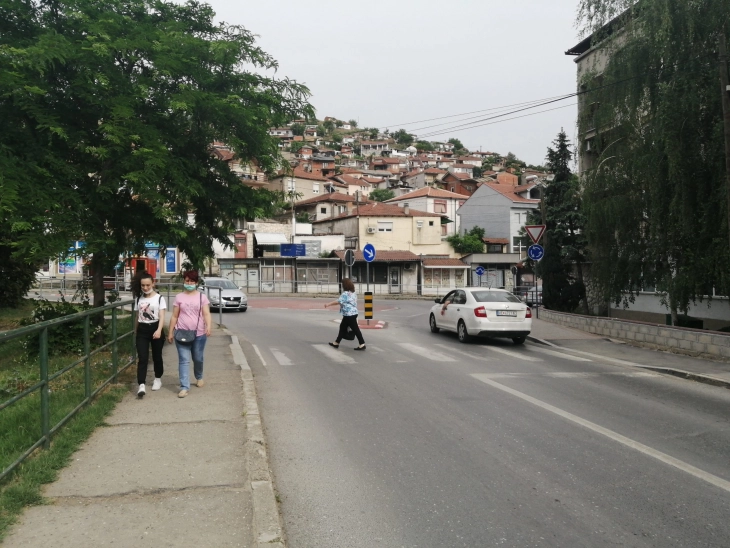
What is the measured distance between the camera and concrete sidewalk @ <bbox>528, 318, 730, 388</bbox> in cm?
1216

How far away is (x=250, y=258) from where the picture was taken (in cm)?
5594

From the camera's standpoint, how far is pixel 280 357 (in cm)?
1444

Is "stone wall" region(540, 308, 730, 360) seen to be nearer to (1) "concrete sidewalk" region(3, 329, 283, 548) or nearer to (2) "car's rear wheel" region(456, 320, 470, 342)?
(2) "car's rear wheel" region(456, 320, 470, 342)

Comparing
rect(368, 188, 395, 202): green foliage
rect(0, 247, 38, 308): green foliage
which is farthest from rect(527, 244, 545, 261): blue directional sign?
rect(368, 188, 395, 202): green foliage

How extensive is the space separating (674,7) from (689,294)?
6827 mm

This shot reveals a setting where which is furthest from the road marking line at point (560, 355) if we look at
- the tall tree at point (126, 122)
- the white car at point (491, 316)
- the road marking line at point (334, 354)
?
the tall tree at point (126, 122)

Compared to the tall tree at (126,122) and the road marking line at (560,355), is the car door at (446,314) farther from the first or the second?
the tall tree at (126,122)

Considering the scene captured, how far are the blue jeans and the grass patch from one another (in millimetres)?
1183

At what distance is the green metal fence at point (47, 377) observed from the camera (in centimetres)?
555

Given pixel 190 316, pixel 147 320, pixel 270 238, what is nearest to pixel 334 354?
pixel 190 316

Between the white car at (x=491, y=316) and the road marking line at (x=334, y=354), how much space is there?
3.98 m

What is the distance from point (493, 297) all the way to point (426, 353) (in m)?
3.57

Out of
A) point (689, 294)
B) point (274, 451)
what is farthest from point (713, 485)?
point (689, 294)

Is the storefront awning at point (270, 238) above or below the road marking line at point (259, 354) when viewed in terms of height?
above
